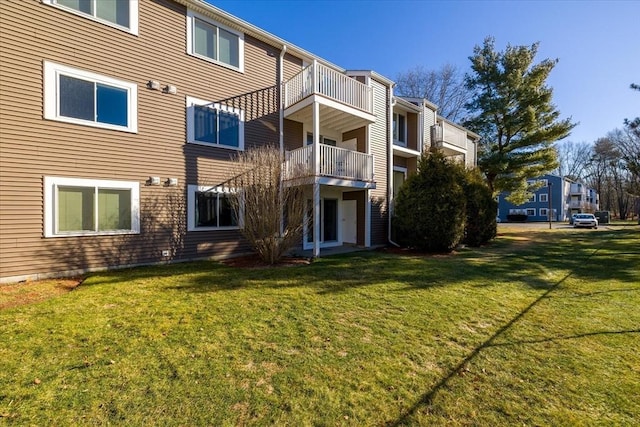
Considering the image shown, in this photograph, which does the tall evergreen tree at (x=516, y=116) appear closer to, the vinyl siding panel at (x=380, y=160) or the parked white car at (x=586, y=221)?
the vinyl siding panel at (x=380, y=160)

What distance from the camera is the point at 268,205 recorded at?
28.0 feet

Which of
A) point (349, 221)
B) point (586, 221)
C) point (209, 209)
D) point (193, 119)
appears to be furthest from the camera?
point (586, 221)

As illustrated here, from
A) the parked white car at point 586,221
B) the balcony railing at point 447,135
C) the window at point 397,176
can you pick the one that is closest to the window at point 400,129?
the window at point 397,176

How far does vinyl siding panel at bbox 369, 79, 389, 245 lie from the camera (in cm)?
1359

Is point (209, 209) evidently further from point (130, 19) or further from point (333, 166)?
point (130, 19)

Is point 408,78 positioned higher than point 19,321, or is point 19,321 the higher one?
point 408,78

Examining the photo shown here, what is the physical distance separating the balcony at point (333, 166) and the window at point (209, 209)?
2613mm

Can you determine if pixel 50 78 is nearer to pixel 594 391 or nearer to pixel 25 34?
pixel 25 34

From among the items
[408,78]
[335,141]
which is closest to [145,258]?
[335,141]

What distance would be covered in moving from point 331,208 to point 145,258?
7.72 metres

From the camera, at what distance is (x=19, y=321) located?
4.62m

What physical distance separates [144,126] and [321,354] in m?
8.58

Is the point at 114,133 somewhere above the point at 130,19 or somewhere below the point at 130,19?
below

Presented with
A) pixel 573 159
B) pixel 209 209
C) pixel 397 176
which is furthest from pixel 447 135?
pixel 573 159
